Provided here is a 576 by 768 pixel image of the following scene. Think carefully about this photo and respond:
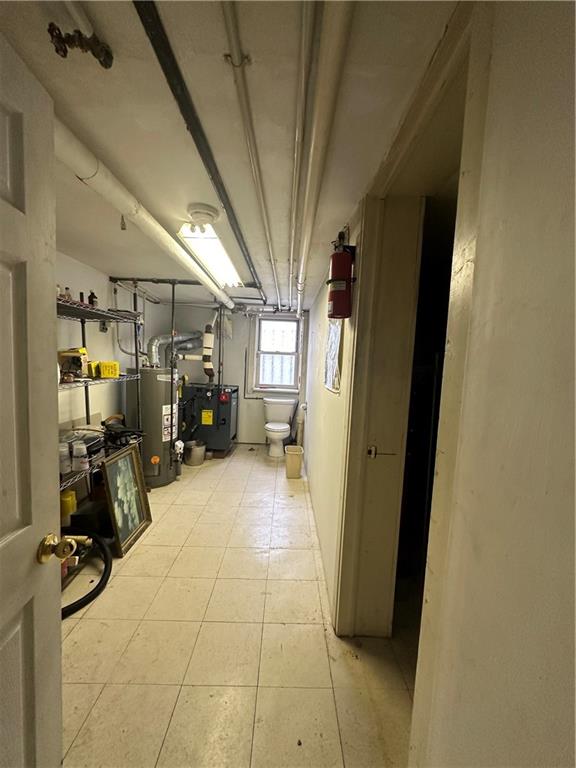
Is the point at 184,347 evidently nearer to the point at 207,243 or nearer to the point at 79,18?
the point at 207,243

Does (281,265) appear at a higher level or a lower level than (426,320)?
higher

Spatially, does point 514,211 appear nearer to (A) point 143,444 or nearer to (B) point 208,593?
(B) point 208,593

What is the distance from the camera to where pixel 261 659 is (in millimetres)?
1449

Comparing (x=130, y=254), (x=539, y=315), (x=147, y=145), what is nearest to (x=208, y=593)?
(x=539, y=315)

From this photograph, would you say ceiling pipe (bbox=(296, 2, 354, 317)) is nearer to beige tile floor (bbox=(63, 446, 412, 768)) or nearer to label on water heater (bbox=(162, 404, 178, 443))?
beige tile floor (bbox=(63, 446, 412, 768))

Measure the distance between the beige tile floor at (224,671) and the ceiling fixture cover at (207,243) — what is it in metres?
2.24

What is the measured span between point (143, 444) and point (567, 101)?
11.8ft

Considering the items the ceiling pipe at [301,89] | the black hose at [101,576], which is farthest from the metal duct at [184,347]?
the ceiling pipe at [301,89]

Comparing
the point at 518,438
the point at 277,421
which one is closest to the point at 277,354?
the point at 277,421

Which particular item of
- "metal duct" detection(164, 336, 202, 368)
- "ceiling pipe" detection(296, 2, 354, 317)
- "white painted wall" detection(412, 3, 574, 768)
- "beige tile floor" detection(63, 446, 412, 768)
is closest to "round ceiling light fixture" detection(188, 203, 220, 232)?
"ceiling pipe" detection(296, 2, 354, 317)

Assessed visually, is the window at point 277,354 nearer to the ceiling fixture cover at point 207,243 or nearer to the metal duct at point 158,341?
the metal duct at point 158,341

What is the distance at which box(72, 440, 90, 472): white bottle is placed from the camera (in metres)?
1.97

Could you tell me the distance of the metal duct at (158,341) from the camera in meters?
3.94

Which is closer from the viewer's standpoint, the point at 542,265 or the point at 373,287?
the point at 542,265
